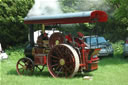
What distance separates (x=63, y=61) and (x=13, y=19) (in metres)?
10.4

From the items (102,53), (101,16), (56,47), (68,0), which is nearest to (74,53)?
(56,47)

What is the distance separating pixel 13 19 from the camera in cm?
1789

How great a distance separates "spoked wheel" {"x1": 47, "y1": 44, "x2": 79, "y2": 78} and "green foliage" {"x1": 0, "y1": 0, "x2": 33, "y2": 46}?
9.81 meters

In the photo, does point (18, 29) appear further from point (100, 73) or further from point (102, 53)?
point (100, 73)

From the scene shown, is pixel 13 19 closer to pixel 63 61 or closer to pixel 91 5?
pixel 91 5

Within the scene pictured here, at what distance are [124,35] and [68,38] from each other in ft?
47.3

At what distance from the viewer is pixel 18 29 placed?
1870 cm

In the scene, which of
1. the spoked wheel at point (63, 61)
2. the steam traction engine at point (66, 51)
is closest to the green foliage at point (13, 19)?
the steam traction engine at point (66, 51)

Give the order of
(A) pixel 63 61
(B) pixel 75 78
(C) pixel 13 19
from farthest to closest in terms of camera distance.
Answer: (C) pixel 13 19 < (A) pixel 63 61 < (B) pixel 75 78

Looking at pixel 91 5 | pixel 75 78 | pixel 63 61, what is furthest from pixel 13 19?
pixel 75 78

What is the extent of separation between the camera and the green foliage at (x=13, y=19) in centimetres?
1802

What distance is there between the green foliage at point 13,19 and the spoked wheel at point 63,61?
981cm

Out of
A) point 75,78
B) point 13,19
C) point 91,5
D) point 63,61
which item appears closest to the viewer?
point 75,78

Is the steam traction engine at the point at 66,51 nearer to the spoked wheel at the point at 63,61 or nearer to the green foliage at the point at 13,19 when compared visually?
the spoked wheel at the point at 63,61
